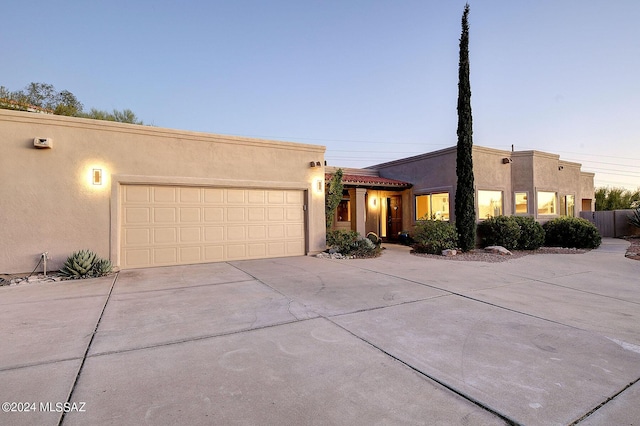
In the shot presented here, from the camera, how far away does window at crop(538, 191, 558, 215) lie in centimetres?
1357

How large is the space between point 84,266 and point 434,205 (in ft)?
40.8

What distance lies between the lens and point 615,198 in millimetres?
21703

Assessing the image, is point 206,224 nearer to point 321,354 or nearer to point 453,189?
point 321,354

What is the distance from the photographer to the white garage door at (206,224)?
7902 mm

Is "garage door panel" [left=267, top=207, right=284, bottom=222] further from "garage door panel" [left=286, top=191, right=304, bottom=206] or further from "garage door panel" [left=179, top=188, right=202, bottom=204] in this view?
"garage door panel" [left=179, top=188, right=202, bottom=204]

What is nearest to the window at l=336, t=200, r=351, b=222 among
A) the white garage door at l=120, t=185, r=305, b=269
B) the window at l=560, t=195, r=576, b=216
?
the white garage door at l=120, t=185, r=305, b=269

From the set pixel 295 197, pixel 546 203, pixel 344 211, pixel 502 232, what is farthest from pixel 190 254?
pixel 546 203

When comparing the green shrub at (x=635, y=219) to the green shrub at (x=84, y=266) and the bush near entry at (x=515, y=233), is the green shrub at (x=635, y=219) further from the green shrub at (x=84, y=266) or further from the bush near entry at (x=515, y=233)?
the green shrub at (x=84, y=266)

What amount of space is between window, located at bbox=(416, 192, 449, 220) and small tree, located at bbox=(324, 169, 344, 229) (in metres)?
4.15

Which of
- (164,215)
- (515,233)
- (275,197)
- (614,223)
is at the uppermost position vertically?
(275,197)

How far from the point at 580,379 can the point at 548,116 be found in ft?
62.5

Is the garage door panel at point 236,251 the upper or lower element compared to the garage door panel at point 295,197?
lower

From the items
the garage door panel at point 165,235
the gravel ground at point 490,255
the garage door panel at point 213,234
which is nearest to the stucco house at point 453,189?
the gravel ground at point 490,255

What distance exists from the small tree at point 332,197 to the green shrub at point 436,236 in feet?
10.6
